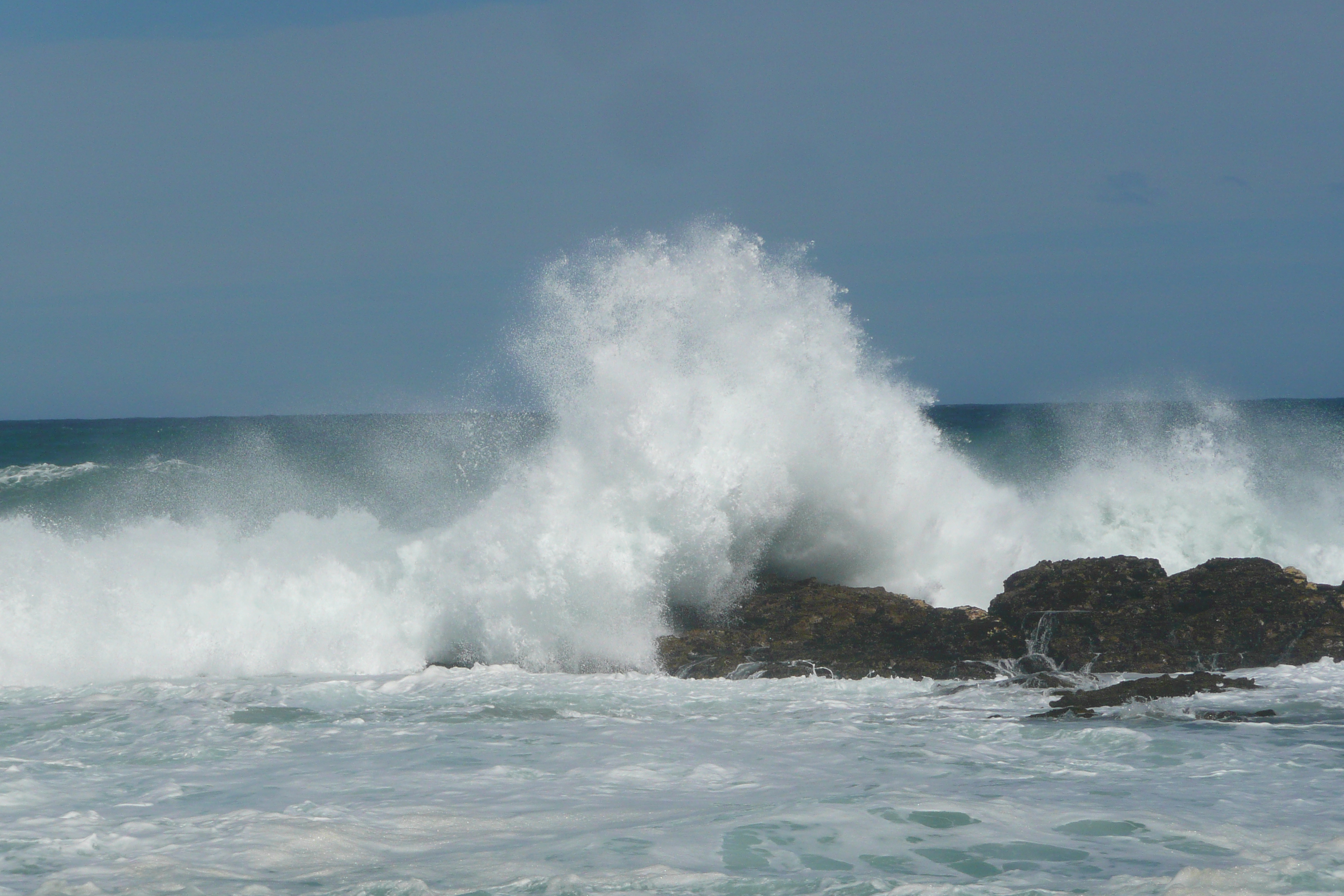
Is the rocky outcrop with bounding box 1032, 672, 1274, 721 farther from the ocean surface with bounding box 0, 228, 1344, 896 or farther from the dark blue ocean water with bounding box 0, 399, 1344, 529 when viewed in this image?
A: the dark blue ocean water with bounding box 0, 399, 1344, 529

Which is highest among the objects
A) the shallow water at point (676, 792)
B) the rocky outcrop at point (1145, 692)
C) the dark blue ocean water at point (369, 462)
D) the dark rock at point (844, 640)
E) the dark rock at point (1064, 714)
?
the dark blue ocean water at point (369, 462)

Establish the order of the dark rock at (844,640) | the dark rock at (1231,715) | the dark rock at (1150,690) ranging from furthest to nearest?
the dark rock at (844,640), the dark rock at (1150,690), the dark rock at (1231,715)

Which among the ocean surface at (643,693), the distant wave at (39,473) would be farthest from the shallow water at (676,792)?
the distant wave at (39,473)

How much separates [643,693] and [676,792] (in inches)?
112

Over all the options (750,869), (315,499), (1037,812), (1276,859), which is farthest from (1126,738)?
(315,499)

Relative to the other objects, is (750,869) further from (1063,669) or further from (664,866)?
(1063,669)

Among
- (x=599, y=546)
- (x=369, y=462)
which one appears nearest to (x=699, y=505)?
(x=599, y=546)

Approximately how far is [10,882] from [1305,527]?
15.8 metres

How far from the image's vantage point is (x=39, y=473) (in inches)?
1157

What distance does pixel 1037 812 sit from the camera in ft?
19.4

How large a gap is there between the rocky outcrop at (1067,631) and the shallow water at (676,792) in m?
0.37

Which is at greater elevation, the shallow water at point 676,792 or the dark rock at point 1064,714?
the dark rock at point 1064,714

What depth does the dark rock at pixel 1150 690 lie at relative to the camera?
819 centimetres

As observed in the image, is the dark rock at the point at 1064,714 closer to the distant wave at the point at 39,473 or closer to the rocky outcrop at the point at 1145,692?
the rocky outcrop at the point at 1145,692
